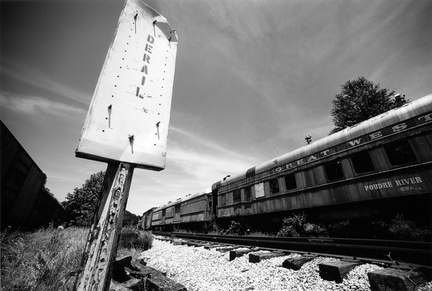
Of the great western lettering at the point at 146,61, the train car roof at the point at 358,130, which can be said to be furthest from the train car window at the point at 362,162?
the great western lettering at the point at 146,61

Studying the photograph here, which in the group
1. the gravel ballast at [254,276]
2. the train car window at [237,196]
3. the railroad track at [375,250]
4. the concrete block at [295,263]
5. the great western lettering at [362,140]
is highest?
the great western lettering at [362,140]

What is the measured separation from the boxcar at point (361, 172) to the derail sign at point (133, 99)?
628 centimetres

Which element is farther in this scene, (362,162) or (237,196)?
(237,196)

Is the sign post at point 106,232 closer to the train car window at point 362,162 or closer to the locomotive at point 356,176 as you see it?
the locomotive at point 356,176

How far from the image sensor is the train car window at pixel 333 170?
20.4ft

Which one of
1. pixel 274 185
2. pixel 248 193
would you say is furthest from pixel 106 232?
pixel 248 193

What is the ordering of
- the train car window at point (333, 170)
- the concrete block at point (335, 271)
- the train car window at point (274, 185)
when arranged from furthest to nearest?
the train car window at point (274, 185) → the train car window at point (333, 170) → the concrete block at point (335, 271)

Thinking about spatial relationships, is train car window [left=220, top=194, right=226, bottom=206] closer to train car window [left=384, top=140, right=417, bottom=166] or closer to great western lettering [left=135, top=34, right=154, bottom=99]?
train car window [left=384, top=140, right=417, bottom=166]

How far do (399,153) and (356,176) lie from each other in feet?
3.96

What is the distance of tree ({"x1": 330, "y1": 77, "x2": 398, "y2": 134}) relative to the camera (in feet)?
56.4

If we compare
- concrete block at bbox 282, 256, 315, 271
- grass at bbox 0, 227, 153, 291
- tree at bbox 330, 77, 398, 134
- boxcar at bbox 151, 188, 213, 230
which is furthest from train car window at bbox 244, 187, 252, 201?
tree at bbox 330, 77, 398, 134

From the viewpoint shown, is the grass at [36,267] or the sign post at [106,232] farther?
the grass at [36,267]

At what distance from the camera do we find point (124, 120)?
144 centimetres

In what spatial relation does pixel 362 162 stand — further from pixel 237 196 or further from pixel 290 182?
Result: pixel 237 196
